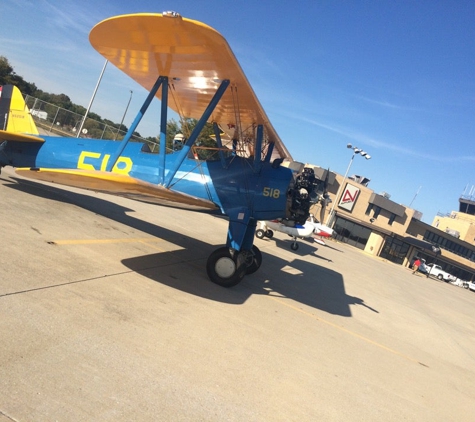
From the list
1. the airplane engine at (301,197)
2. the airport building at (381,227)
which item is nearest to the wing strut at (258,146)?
the airplane engine at (301,197)

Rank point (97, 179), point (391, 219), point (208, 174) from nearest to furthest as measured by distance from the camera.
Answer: point (97, 179), point (208, 174), point (391, 219)

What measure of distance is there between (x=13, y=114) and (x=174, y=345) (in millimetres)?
8813

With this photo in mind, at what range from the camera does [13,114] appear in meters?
9.10

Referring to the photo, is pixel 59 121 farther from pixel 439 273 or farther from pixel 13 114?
pixel 439 273

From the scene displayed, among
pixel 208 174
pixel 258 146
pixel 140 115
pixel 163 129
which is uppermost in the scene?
pixel 258 146

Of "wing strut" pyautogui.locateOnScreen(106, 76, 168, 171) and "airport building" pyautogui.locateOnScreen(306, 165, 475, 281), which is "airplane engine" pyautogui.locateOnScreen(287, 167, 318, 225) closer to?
"wing strut" pyautogui.locateOnScreen(106, 76, 168, 171)

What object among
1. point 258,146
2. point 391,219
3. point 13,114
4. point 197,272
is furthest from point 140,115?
point 391,219

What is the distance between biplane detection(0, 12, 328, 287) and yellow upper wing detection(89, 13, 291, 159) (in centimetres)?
2

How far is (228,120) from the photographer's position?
8.28 metres

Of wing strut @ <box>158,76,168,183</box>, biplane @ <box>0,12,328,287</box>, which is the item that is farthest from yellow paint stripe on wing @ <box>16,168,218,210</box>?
wing strut @ <box>158,76,168,183</box>

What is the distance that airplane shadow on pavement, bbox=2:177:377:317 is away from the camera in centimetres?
534

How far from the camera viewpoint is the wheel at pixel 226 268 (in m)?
5.62

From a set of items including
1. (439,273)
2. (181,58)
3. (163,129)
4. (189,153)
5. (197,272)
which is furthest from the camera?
(439,273)

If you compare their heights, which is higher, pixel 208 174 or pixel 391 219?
pixel 391 219
